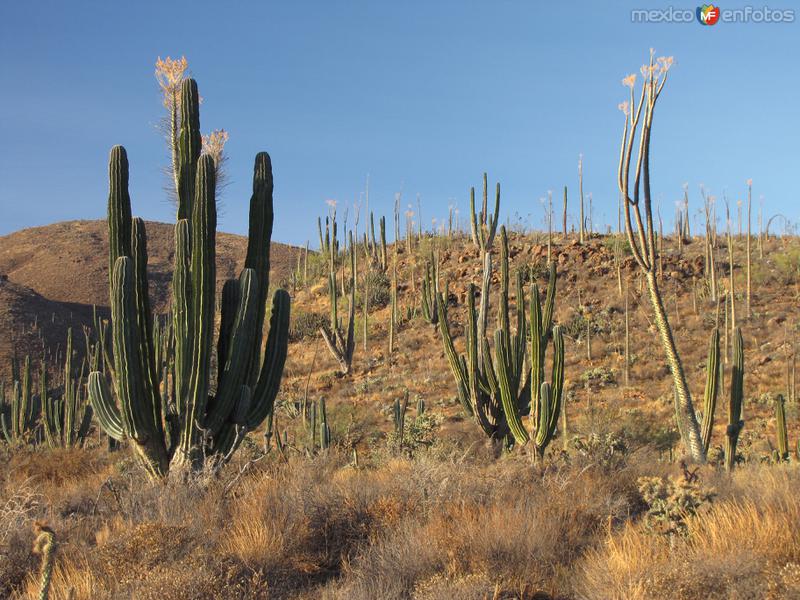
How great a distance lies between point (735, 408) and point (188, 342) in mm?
9149

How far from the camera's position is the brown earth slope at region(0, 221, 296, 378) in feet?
144

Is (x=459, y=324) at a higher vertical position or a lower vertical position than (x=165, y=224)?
lower

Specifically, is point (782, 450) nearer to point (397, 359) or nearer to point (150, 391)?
point (150, 391)

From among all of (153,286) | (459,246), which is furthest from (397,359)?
(153,286)

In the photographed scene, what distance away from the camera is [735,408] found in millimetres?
12281

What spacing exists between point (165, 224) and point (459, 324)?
53955 mm

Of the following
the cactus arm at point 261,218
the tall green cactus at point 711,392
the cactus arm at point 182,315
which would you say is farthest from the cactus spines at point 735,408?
the cactus arm at point 182,315

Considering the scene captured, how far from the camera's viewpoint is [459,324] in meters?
32.3

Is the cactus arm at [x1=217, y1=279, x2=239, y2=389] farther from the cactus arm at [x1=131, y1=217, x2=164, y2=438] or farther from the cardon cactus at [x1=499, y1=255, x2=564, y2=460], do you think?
the cardon cactus at [x1=499, y1=255, x2=564, y2=460]

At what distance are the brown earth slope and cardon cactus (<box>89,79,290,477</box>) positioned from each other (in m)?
32.7

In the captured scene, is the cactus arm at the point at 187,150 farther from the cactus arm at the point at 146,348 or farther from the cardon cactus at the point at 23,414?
the cardon cactus at the point at 23,414

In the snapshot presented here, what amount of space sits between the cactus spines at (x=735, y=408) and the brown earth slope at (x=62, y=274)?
31.8m

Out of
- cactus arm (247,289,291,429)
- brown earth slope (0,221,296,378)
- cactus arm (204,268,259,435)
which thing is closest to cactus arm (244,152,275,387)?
cactus arm (247,289,291,429)

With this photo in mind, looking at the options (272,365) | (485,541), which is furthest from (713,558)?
(272,365)
